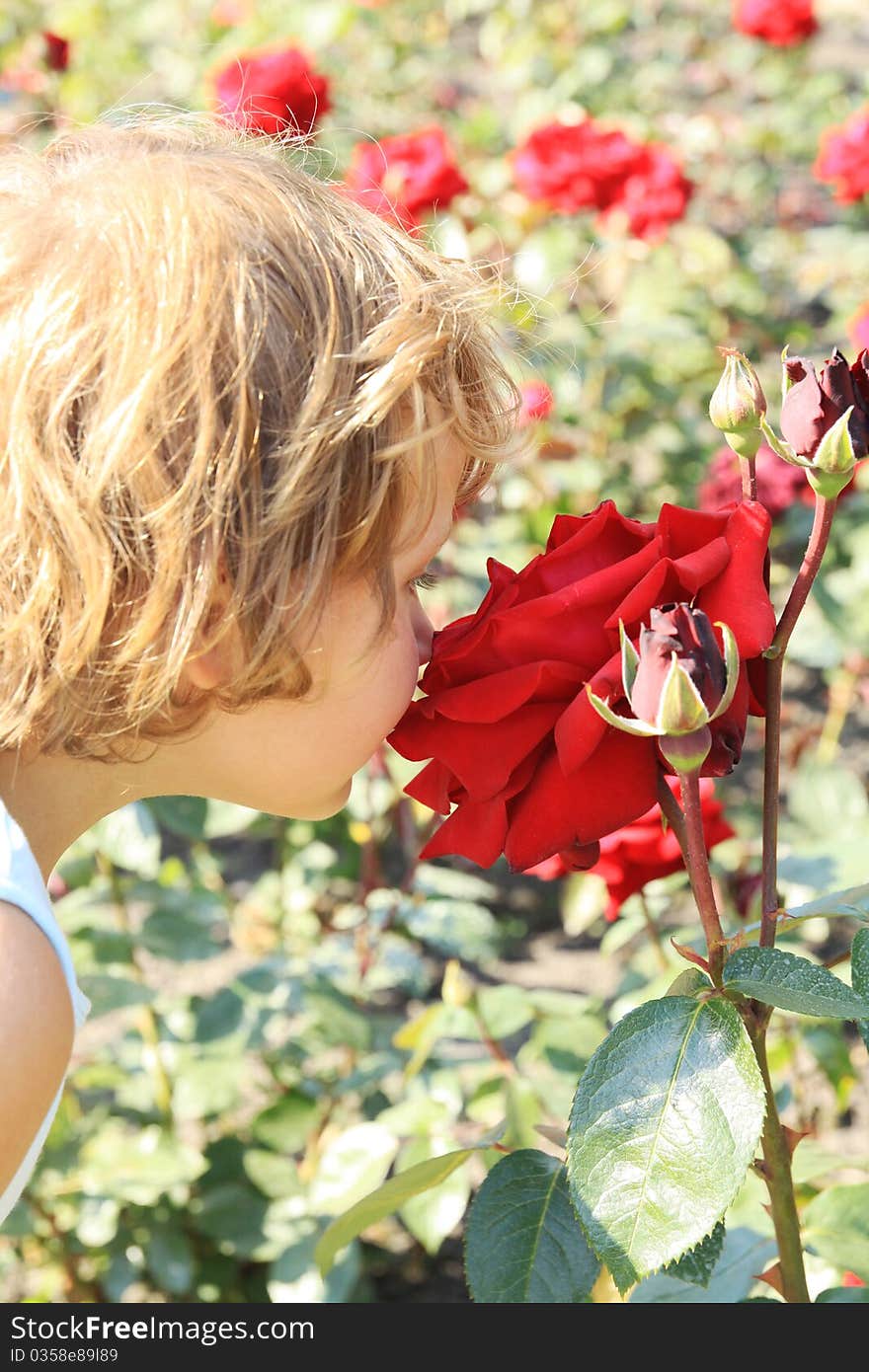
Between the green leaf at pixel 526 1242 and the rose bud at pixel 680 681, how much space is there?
311 mm

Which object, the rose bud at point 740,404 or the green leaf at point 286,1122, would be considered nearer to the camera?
the rose bud at point 740,404

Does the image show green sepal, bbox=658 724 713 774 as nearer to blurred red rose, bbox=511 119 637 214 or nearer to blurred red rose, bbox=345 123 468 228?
blurred red rose, bbox=345 123 468 228

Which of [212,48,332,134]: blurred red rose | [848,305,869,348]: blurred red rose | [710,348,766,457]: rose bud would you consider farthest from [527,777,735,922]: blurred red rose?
[212,48,332,134]: blurred red rose

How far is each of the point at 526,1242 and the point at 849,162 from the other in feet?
6.62

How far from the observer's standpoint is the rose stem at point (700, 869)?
2.13 feet

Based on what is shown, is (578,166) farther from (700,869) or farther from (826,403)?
(700,869)

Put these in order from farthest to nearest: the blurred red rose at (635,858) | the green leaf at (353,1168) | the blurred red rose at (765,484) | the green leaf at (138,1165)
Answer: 1. the blurred red rose at (765,484)
2. the green leaf at (138,1165)
3. the green leaf at (353,1168)
4. the blurred red rose at (635,858)

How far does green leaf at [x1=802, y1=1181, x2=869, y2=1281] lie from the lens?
3.09 ft

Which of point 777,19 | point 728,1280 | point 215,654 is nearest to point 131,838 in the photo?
point 215,654

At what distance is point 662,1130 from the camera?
650 mm

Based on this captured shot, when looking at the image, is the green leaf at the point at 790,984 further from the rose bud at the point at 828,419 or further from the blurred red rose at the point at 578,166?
the blurred red rose at the point at 578,166

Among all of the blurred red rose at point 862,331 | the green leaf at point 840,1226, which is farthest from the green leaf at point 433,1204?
the blurred red rose at point 862,331

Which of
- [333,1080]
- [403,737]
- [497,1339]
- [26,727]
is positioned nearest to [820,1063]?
[333,1080]

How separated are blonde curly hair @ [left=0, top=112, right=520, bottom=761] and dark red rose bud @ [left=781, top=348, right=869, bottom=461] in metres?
0.25
